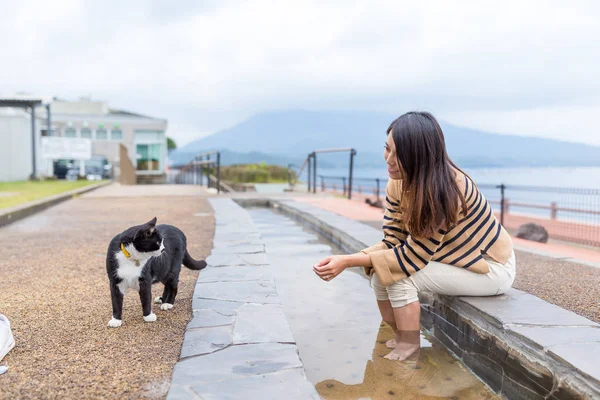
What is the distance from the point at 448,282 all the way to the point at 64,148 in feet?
66.4

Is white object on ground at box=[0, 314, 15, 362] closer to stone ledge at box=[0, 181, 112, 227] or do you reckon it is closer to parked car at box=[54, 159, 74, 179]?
stone ledge at box=[0, 181, 112, 227]

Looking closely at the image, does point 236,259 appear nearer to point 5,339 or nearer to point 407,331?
point 407,331

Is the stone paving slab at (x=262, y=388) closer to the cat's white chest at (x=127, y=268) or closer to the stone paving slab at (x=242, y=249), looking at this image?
the cat's white chest at (x=127, y=268)

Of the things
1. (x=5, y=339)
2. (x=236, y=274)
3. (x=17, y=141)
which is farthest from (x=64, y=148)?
(x=5, y=339)

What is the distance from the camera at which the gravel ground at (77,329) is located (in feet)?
6.64

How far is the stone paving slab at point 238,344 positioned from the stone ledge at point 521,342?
0.89 metres

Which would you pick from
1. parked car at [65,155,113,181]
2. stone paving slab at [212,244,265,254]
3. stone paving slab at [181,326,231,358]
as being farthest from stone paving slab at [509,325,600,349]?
parked car at [65,155,113,181]

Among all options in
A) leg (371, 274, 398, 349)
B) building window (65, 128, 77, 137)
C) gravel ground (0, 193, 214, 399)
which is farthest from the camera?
building window (65, 128, 77, 137)

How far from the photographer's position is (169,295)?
3119mm

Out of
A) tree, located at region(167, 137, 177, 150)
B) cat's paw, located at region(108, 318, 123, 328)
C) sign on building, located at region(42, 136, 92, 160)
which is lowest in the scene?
cat's paw, located at region(108, 318, 123, 328)

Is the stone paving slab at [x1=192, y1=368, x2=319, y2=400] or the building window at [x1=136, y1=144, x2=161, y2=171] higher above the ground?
the building window at [x1=136, y1=144, x2=161, y2=171]

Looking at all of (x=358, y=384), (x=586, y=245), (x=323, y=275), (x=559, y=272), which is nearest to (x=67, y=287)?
(x=323, y=275)

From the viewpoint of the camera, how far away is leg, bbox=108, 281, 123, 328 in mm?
2707

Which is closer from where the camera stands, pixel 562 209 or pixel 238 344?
pixel 238 344
